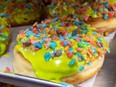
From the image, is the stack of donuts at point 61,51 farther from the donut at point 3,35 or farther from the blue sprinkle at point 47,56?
the donut at point 3,35

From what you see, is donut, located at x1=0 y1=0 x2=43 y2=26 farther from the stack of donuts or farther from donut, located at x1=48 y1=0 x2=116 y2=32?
the stack of donuts

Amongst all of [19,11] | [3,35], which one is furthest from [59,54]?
[19,11]

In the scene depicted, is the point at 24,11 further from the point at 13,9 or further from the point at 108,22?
the point at 108,22

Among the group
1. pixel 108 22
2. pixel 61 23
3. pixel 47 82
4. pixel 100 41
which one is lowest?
pixel 47 82

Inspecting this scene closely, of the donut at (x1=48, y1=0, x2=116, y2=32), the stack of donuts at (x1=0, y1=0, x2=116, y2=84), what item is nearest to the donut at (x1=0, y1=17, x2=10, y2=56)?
the stack of donuts at (x1=0, y1=0, x2=116, y2=84)

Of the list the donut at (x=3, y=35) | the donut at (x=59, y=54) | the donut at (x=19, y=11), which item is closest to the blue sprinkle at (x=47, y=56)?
the donut at (x=59, y=54)

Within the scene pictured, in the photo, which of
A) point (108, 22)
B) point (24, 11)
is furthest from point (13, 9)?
point (108, 22)
